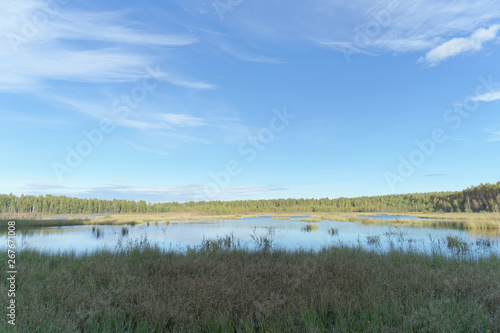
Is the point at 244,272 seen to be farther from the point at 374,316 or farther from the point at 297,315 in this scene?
the point at 374,316

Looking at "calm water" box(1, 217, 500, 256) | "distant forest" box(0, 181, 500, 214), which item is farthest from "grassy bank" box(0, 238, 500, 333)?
"distant forest" box(0, 181, 500, 214)

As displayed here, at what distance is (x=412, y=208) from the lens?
378ft

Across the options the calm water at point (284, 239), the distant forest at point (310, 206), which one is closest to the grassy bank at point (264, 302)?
the calm water at point (284, 239)

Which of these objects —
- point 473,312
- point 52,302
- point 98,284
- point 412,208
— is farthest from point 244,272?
point 412,208

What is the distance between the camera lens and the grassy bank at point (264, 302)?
427 centimetres

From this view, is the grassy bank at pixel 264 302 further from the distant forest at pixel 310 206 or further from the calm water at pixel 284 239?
the distant forest at pixel 310 206

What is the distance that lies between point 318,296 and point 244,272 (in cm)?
243

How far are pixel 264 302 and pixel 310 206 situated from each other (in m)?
121

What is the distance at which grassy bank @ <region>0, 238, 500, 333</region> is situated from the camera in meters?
4.27

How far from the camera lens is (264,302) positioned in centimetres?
481

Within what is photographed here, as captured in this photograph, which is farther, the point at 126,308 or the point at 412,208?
the point at 412,208

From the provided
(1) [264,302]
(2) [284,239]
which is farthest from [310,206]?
(1) [264,302]

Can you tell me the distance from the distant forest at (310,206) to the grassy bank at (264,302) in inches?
3149

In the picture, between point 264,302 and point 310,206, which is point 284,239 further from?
point 310,206
